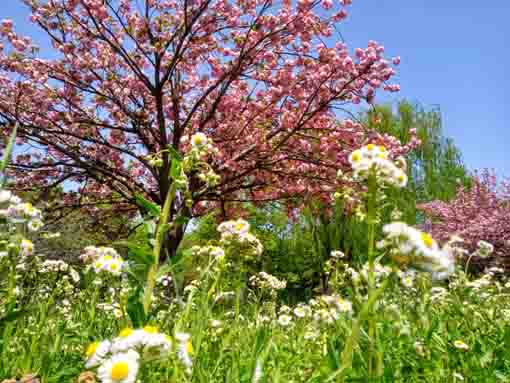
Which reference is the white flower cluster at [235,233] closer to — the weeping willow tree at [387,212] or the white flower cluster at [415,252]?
the white flower cluster at [415,252]

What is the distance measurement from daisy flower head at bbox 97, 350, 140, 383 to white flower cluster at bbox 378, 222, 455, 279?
63cm

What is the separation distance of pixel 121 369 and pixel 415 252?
706 millimetres

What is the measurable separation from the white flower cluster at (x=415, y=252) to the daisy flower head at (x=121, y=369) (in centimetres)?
63

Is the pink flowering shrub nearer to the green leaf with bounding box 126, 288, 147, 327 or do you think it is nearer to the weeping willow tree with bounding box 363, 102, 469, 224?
the weeping willow tree with bounding box 363, 102, 469, 224

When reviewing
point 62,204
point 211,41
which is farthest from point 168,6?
point 62,204

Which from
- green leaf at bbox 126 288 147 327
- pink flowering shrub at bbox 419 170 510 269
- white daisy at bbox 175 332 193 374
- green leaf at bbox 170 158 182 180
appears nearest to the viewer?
white daisy at bbox 175 332 193 374

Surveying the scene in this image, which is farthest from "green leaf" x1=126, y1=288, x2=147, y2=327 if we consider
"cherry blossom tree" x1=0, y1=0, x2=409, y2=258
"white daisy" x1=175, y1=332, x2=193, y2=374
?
"cherry blossom tree" x1=0, y1=0, x2=409, y2=258

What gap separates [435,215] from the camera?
17.9 metres

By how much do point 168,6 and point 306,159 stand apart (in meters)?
3.70

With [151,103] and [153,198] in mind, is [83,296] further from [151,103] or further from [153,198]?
[151,103]

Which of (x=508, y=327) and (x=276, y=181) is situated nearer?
(x=508, y=327)

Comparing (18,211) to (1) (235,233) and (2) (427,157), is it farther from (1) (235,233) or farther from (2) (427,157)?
(2) (427,157)

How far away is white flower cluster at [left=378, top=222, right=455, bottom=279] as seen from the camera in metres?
1.01

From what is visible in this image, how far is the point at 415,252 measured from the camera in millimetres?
1020
